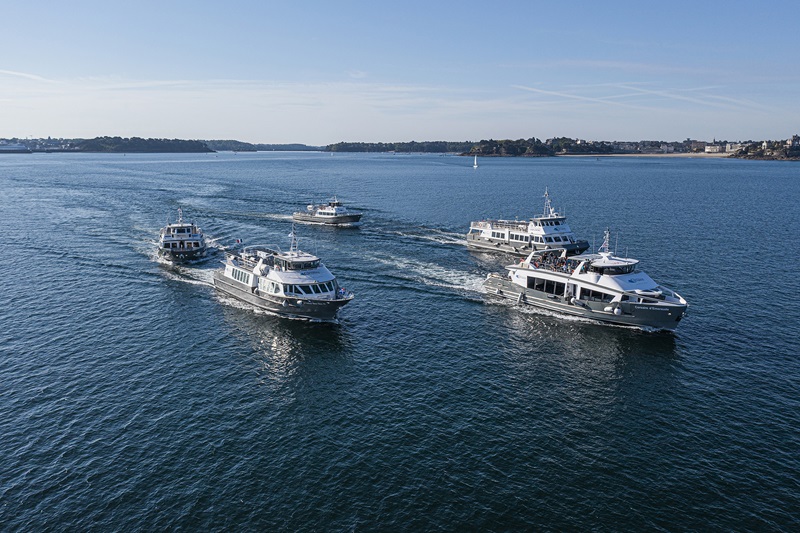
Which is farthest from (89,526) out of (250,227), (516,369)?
(250,227)

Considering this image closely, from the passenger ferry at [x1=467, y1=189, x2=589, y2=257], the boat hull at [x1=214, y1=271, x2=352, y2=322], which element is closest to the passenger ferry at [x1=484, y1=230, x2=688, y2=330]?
the passenger ferry at [x1=467, y1=189, x2=589, y2=257]

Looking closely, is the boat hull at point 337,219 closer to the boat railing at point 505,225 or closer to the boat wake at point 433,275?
the boat railing at point 505,225

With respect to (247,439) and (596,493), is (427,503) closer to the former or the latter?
(596,493)

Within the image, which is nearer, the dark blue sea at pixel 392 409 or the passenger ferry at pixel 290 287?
the dark blue sea at pixel 392 409

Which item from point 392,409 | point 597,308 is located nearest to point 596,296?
point 597,308

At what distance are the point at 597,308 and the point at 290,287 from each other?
145 ft

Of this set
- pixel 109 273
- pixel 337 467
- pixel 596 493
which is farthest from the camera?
pixel 109 273

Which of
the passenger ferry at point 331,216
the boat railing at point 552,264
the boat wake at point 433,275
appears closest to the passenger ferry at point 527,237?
the boat wake at point 433,275

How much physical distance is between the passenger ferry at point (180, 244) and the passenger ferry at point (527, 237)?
60.1 m

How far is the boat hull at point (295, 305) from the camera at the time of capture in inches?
2859

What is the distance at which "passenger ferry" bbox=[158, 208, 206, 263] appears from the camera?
105 m

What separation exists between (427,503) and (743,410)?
33985mm

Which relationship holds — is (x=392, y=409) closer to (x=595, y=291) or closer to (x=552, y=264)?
(x=595, y=291)

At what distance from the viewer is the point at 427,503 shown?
129ft
